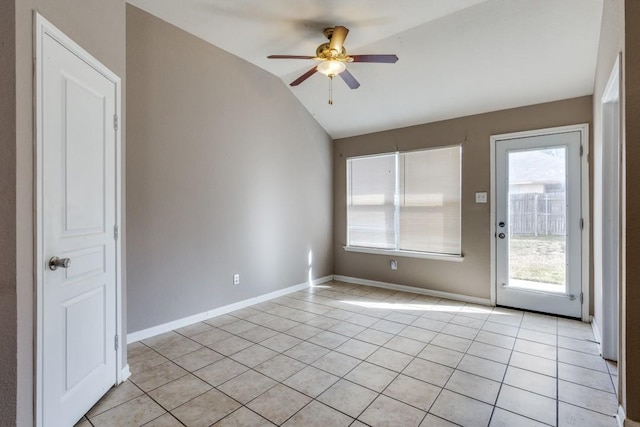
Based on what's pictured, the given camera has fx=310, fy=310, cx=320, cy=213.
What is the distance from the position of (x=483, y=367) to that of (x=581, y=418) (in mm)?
668

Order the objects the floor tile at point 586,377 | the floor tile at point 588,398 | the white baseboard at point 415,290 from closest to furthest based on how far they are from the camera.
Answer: the floor tile at point 588,398 → the floor tile at point 586,377 → the white baseboard at point 415,290

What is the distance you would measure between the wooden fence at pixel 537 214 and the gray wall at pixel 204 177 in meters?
2.92

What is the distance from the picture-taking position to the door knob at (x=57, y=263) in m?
1.61

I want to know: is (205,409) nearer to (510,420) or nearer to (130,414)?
(130,414)

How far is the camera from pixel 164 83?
10.4ft

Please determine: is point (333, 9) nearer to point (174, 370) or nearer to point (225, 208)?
point (225, 208)

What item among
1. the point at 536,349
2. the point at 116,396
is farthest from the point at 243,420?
the point at 536,349

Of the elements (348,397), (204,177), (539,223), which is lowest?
(348,397)

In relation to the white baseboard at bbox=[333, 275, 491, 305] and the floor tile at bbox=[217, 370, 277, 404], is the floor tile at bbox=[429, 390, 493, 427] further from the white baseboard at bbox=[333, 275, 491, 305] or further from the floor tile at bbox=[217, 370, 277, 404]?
the white baseboard at bbox=[333, 275, 491, 305]

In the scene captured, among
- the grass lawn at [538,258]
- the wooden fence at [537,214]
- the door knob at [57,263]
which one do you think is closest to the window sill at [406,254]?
the grass lawn at [538,258]

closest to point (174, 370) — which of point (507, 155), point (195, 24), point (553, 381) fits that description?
point (553, 381)

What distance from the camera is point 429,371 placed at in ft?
7.95

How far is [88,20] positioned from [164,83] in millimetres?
1250

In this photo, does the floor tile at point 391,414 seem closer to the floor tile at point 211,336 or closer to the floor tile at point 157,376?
the floor tile at point 157,376
